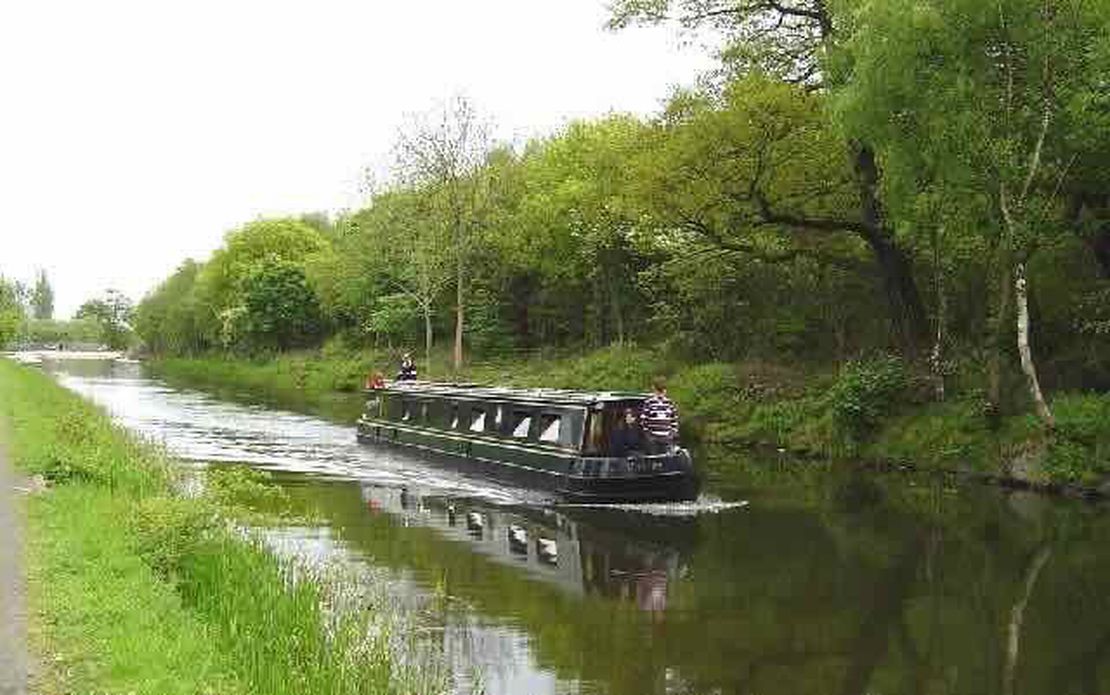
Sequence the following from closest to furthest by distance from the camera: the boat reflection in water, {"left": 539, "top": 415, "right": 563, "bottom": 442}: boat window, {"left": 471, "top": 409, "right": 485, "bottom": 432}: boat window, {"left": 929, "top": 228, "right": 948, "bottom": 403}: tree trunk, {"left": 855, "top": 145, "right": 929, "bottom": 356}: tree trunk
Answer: the boat reflection in water
{"left": 539, "top": 415, "right": 563, "bottom": 442}: boat window
{"left": 471, "top": 409, "right": 485, "bottom": 432}: boat window
{"left": 929, "top": 228, "right": 948, "bottom": 403}: tree trunk
{"left": 855, "top": 145, "right": 929, "bottom": 356}: tree trunk

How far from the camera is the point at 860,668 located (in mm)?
10414

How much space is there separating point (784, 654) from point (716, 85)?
2016cm

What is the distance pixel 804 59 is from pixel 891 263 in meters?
5.54

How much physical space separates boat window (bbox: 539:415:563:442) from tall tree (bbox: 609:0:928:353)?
9611mm

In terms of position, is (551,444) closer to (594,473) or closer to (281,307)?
(594,473)

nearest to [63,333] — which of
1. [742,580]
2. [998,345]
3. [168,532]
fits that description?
[998,345]

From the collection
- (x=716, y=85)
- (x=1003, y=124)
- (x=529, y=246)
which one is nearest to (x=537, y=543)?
(x=1003, y=124)

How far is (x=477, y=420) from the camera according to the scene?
23953 millimetres

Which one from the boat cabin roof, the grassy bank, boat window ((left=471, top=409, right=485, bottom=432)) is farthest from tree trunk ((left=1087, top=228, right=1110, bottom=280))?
boat window ((left=471, top=409, right=485, bottom=432))

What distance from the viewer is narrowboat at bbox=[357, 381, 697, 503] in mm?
19625

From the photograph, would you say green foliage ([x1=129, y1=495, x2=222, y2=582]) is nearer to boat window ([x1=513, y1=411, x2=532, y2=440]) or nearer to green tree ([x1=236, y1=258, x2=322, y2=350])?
boat window ([x1=513, y1=411, x2=532, y2=440])

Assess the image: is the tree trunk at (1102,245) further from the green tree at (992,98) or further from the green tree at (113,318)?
the green tree at (113,318)

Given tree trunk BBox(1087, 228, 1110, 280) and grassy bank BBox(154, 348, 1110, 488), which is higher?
tree trunk BBox(1087, 228, 1110, 280)

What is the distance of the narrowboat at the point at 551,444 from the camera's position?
19625mm
